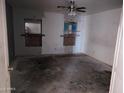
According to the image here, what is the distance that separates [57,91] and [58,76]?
2.54 ft

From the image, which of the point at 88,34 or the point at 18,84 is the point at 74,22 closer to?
the point at 88,34

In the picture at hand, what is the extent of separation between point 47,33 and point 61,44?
107cm

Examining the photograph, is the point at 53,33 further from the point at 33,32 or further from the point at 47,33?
the point at 33,32

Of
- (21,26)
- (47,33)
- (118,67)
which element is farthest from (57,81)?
(21,26)

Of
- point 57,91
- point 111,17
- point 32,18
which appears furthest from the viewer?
point 32,18

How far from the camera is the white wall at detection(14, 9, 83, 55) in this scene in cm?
524

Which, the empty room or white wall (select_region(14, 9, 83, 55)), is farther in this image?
white wall (select_region(14, 9, 83, 55))

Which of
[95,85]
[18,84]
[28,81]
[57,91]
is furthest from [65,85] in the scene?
[18,84]

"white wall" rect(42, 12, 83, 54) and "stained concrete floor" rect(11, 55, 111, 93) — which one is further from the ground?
"white wall" rect(42, 12, 83, 54)

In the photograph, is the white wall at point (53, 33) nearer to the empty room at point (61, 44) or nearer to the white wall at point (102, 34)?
the empty room at point (61, 44)

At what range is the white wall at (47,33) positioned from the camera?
206 inches

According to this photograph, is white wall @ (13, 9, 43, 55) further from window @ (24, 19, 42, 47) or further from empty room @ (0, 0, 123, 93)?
window @ (24, 19, 42, 47)

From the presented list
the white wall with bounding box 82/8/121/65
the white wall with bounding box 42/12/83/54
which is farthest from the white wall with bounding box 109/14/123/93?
the white wall with bounding box 42/12/83/54

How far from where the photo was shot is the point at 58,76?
3203 mm
